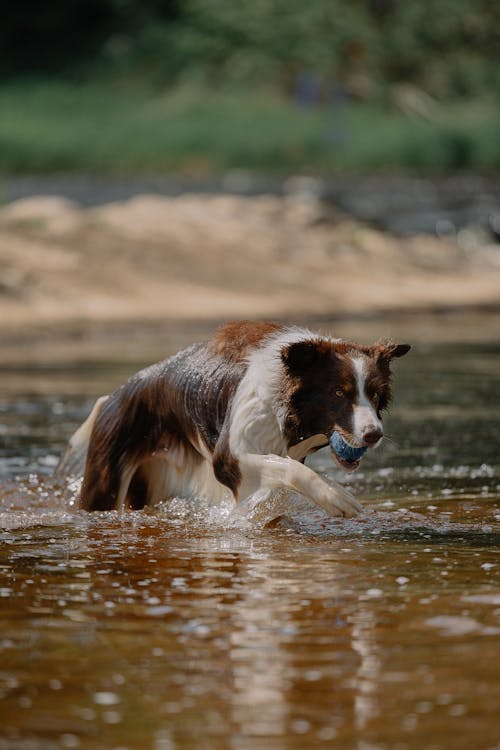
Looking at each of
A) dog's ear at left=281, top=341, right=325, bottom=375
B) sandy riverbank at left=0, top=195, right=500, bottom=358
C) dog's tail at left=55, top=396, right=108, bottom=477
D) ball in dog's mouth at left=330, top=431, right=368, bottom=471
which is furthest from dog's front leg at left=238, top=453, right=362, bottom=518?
sandy riverbank at left=0, top=195, right=500, bottom=358

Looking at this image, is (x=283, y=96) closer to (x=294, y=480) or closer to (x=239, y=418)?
(x=239, y=418)

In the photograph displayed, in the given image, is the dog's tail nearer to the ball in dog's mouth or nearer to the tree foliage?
the ball in dog's mouth

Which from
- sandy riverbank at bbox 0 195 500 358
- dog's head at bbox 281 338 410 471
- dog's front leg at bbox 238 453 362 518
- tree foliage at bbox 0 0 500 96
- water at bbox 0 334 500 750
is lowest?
water at bbox 0 334 500 750

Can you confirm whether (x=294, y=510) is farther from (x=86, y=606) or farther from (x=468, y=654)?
(x=468, y=654)

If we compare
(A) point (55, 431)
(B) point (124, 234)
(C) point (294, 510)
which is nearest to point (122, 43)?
(B) point (124, 234)

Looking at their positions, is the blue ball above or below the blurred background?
below

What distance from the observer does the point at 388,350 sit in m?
7.43

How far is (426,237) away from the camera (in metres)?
32.2

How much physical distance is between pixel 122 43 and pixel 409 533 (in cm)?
3632

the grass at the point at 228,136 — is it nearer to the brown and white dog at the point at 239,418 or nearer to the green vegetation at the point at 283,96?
the green vegetation at the point at 283,96

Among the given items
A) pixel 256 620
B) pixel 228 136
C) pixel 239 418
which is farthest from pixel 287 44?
pixel 256 620

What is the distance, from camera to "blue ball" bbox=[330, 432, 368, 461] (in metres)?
7.14

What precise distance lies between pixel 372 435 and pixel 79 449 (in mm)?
2105

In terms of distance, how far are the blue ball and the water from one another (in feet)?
1.30
